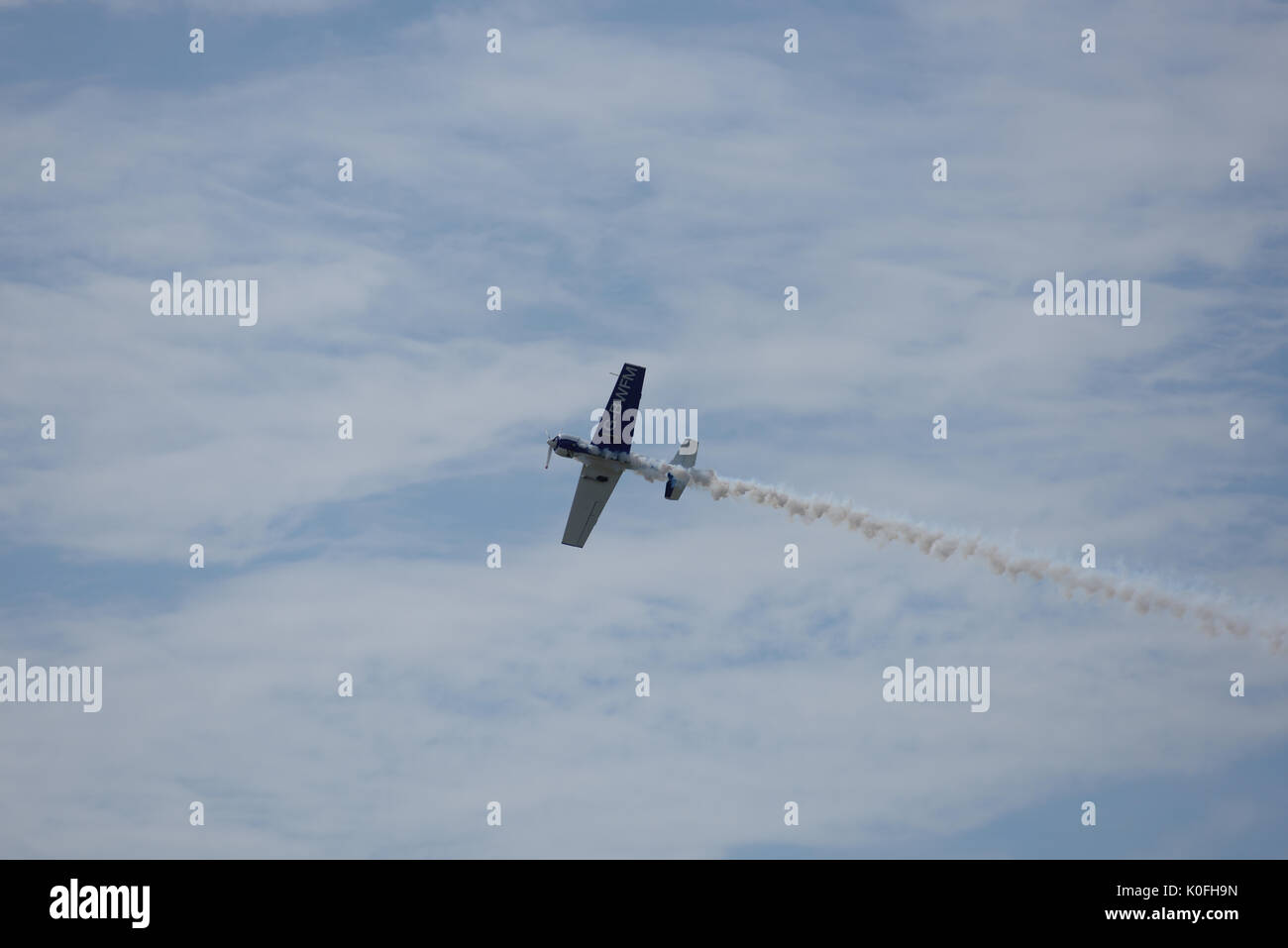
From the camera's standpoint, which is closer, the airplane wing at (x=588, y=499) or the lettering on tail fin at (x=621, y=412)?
the lettering on tail fin at (x=621, y=412)

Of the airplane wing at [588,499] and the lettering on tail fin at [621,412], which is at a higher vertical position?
the lettering on tail fin at [621,412]

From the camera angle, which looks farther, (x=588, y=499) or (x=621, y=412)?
(x=588, y=499)

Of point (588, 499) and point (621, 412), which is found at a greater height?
point (621, 412)

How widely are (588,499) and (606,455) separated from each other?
3526 mm

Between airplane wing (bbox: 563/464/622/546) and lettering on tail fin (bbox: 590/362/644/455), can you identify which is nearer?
lettering on tail fin (bbox: 590/362/644/455)

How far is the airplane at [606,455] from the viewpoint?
7731 centimetres

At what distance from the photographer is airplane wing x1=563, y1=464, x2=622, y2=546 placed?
3155 inches

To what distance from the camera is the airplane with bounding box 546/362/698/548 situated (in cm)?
7731

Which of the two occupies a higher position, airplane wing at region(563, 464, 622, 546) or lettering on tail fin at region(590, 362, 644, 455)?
lettering on tail fin at region(590, 362, 644, 455)

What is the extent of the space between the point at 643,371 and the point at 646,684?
1355cm

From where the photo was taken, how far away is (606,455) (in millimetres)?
78562

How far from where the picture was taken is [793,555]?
79.0 meters
